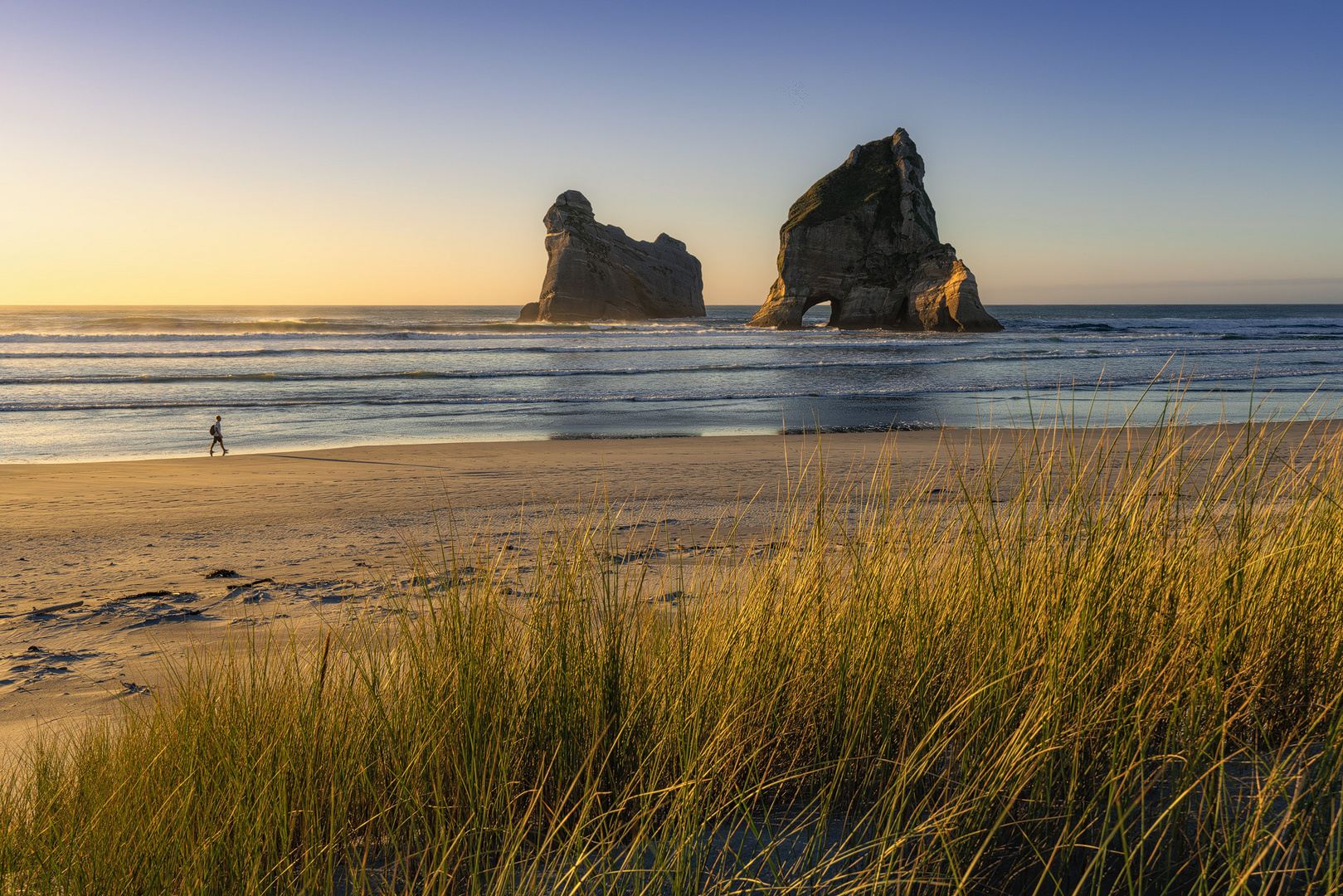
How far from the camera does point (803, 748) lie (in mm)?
2158

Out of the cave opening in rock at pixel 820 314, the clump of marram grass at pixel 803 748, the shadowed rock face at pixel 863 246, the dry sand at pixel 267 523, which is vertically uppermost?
the shadowed rock face at pixel 863 246

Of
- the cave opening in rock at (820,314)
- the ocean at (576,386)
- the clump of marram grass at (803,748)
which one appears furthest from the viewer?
the cave opening in rock at (820,314)

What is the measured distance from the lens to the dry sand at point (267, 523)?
427cm

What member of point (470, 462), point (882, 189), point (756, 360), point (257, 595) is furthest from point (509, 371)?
point (882, 189)

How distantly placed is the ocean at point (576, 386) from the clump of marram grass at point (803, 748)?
289cm

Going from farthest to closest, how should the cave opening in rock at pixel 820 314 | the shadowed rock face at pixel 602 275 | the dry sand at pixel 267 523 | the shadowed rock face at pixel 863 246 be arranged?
the shadowed rock face at pixel 602 275 < the cave opening in rock at pixel 820 314 < the shadowed rock face at pixel 863 246 < the dry sand at pixel 267 523

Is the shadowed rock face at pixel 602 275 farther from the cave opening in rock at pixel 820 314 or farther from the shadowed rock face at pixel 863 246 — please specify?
the shadowed rock face at pixel 863 246

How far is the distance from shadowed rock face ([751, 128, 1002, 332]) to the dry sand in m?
47.0

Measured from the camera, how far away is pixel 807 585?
258cm

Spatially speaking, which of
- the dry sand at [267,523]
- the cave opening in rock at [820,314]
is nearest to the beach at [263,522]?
the dry sand at [267,523]

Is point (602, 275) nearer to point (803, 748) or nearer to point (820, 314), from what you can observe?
point (820, 314)

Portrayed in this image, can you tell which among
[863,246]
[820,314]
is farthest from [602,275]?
[863,246]

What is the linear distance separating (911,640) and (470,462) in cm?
993

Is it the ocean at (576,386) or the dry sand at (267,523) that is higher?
the ocean at (576,386)
